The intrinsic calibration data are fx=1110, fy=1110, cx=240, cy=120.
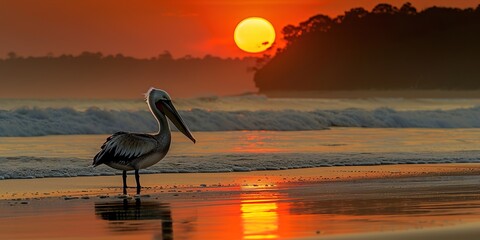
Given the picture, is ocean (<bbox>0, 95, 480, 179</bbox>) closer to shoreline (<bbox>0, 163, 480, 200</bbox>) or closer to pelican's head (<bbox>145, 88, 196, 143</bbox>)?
shoreline (<bbox>0, 163, 480, 200</bbox>)

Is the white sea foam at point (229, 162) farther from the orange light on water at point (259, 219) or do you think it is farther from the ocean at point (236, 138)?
the orange light on water at point (259, 219)

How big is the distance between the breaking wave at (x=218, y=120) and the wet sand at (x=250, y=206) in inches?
523

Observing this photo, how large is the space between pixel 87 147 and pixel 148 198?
969cm

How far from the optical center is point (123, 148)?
44.2ft

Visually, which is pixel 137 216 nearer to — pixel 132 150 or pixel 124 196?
pixel 124 196

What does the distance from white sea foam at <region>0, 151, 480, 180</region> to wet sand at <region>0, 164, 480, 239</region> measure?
65 cm

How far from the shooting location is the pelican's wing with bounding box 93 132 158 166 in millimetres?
13461

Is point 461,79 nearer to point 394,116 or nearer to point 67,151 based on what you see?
point 394,116

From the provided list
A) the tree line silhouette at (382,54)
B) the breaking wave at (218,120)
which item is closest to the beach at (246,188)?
the breaking wave at (218,120)

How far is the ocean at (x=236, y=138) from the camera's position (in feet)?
58.7

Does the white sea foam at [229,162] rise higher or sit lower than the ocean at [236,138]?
lower

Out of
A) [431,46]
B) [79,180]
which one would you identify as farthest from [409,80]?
[79,180]

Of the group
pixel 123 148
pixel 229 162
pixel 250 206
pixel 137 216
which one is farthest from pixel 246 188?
pixel 229 162

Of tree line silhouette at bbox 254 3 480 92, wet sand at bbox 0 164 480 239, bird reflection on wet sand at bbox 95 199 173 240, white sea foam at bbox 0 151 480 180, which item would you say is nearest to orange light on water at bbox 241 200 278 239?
wet sand at bbox 0 164 480 239
